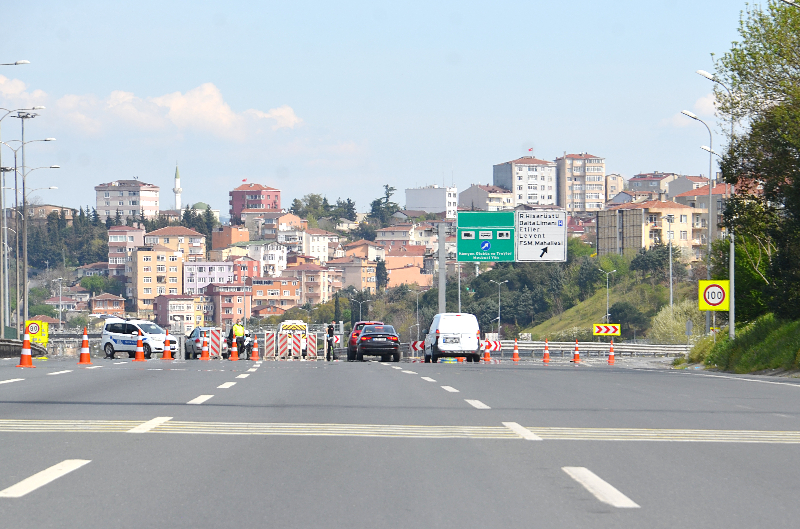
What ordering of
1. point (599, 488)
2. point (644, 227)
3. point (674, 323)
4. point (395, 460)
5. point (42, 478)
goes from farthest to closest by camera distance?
point (644, 227), point (674, 323), point (395, 460), point (42, 478), point (599, 488)

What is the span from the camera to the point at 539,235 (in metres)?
54.8

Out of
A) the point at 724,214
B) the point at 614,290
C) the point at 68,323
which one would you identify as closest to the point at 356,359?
the point at 724,214

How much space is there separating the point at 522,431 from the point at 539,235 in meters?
44.0

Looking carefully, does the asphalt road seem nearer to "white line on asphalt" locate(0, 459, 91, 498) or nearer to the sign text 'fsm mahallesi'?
"white line on asphalt" locate(0, 459, 91, 498)

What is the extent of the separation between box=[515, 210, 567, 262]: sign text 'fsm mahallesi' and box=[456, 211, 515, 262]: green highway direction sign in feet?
Result: 1.89

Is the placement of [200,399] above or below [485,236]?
below

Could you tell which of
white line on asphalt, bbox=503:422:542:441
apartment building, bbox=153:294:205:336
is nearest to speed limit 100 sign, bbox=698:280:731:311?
white line on asphalt, bbox=503:422:542:441

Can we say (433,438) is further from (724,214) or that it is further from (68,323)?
(68,323)

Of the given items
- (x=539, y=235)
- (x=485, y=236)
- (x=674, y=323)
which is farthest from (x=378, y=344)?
(x=674, y=323)

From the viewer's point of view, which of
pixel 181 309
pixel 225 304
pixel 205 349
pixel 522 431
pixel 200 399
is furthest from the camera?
pixel 225 304

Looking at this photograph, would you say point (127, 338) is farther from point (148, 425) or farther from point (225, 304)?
point (225, 304)

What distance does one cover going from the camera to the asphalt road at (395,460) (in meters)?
6.71

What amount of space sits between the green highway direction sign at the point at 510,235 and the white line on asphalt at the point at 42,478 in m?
45.3

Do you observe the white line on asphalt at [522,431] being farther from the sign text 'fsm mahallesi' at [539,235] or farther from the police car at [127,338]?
the sign text 'fsm mahallesi' at [539,235]
